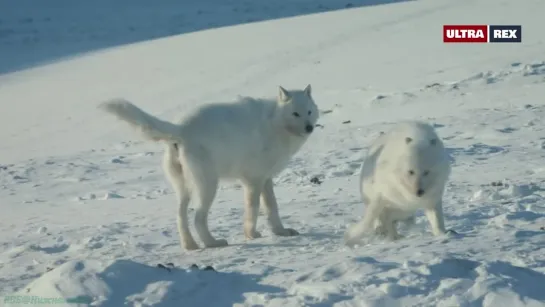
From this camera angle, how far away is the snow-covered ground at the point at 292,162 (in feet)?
15.8

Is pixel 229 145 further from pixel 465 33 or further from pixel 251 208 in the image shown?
pixel 465 33

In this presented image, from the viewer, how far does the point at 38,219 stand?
8.58 meters

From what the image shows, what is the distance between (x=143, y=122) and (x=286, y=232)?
60.0 inches

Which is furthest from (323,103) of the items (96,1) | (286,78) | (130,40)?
(96,1)

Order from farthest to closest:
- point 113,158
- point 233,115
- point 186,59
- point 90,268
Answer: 1. point 186,59
2. point 113,158
3. point 233,115
4. point 90,268

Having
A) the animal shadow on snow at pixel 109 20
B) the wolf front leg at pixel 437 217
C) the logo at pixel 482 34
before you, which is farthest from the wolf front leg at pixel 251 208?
the animal shadow on snow at pixel 109 20

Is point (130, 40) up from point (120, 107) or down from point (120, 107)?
up

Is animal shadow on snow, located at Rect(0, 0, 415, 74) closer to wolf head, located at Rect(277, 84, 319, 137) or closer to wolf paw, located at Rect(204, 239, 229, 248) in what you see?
wolf head, located at Rect(277, 84, 319, 137)

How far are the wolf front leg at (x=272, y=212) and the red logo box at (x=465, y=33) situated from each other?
44.9ft

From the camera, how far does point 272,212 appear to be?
24.2 ft

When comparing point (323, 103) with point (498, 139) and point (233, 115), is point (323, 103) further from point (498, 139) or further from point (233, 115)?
point (233, 115)

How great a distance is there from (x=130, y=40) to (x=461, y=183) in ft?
62.8

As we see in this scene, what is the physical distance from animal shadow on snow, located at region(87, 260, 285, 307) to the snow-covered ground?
0.01 m

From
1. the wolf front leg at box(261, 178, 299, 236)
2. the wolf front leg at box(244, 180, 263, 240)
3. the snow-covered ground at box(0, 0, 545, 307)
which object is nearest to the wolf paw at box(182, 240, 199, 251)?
the snow-covered ground at box(0, 0, 545, 307)
